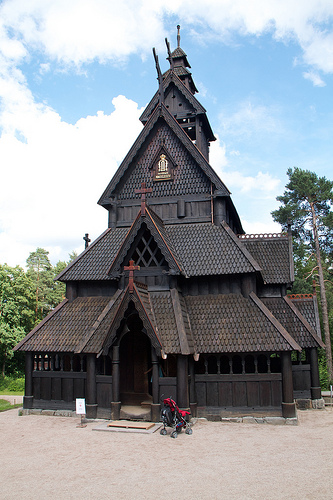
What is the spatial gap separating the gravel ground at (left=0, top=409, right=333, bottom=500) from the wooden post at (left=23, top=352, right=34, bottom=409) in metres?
2.17

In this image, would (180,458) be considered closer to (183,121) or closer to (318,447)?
(318,447)

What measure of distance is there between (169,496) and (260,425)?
272 inches

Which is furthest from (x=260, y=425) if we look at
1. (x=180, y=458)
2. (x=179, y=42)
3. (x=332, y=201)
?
(x=332, y=201)

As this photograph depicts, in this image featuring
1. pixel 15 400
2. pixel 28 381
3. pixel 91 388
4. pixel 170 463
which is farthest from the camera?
pixel 15 400

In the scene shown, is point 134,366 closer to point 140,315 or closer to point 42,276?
point 140,315

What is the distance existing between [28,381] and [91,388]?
10.3ft

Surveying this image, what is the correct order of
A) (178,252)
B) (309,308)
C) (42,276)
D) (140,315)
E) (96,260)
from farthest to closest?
(42,276) < (309,308) < (96,260) < (178,252) < (140,315)

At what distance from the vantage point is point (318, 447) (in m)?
10.6

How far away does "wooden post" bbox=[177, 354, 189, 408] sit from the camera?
13297mm

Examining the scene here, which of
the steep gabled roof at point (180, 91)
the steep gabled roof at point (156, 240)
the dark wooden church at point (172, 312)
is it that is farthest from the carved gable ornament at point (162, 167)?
the steep gabled roof at point (180, 91)

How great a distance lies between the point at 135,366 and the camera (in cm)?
1589

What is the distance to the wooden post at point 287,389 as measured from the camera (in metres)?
13.6

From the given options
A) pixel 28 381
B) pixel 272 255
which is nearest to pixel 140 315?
pixel 28 381

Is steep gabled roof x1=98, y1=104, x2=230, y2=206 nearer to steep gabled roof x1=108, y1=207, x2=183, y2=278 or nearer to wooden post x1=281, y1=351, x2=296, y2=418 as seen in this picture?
steep gabled roof x1=108, y1=207, x2=183, y2=278
